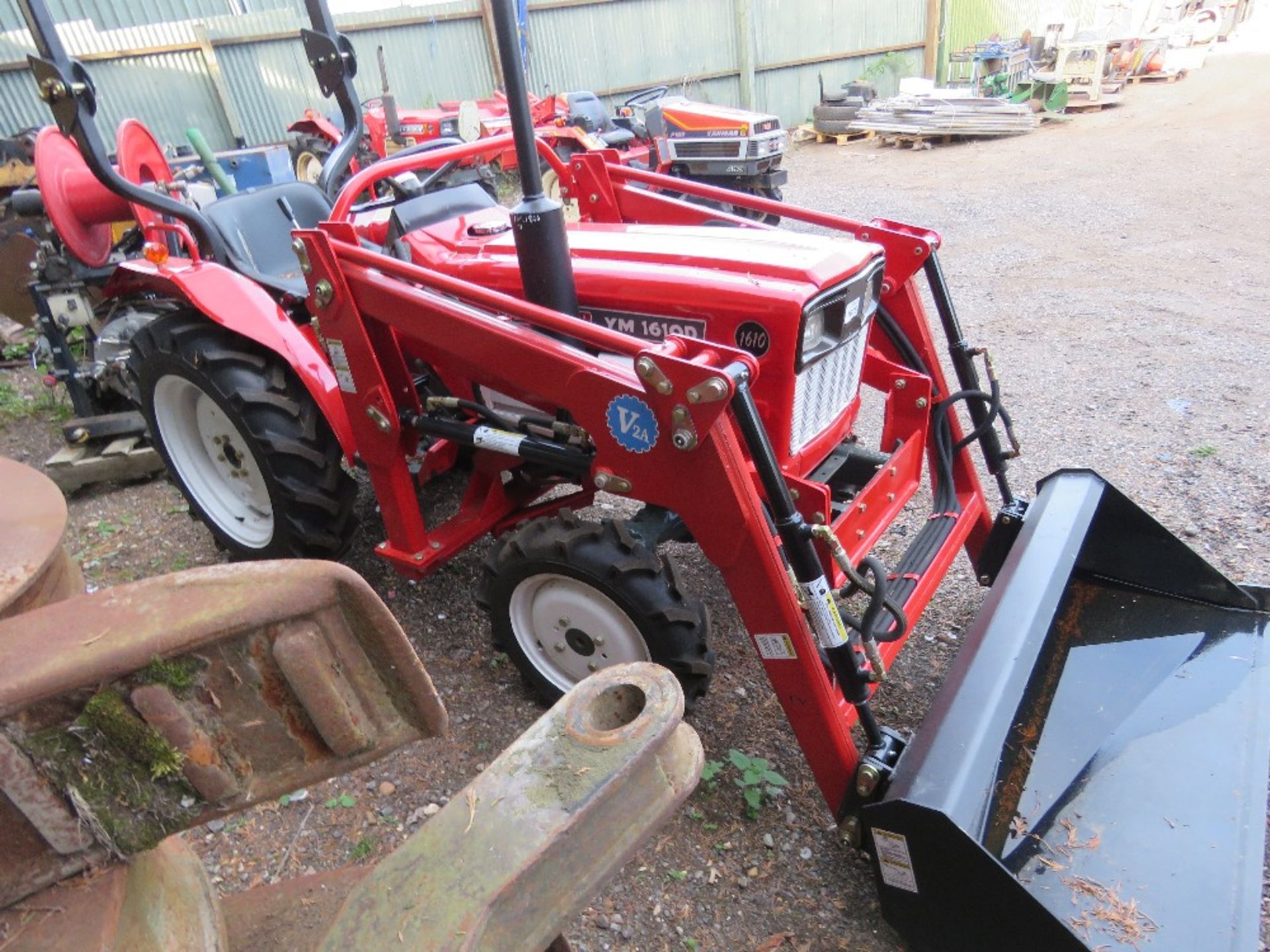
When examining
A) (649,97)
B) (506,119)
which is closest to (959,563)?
(506,119)

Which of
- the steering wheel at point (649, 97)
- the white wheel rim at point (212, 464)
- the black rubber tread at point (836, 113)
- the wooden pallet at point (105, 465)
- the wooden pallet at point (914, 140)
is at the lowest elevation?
the wooden pallet at point (914, 140)

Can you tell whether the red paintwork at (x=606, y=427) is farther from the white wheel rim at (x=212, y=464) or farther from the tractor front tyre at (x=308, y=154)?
the tractor front tyre at (x=308, y=154)

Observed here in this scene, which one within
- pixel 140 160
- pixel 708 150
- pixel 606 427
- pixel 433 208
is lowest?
pixel 708 150

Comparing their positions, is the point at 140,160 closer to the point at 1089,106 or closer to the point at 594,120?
the point at 594,120

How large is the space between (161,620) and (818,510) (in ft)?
5.40

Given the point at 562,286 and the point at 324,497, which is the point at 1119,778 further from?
the point at 324,497

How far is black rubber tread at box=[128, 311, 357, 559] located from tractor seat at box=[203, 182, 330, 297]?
0.38m

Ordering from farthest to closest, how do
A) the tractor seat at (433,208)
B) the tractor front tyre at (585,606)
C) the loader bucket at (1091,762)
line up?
the tractor seat at (433,208)
the tractor front tyre at (585,606)
the loader bucket at (1091,762)

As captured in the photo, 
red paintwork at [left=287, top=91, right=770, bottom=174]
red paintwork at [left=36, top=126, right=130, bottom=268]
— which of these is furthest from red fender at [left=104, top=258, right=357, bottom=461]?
red paintwork at [left=287, top=91, right=770, bottom=174]

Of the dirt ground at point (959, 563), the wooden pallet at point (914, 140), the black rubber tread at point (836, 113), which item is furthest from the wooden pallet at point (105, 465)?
the black rubber tread at point (836, 113)

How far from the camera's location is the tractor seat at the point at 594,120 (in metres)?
8.47

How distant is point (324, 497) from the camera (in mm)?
2770

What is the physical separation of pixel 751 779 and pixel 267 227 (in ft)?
9.35

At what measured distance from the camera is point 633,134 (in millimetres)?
8695
